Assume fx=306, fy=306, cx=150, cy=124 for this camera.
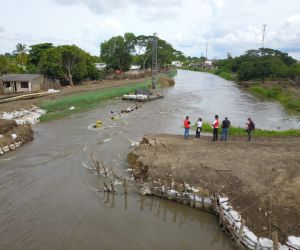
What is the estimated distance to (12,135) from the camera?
24516 mm

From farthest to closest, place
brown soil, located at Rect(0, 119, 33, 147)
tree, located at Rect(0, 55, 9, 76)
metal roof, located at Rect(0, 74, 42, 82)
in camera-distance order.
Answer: tree, located at Rect(0, 55, 9, 76) → metal roof, located at Rect(0, 74, 42, 82) → brown soil, located at Rect(0, 119, 33, 147)

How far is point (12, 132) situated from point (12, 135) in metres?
0.56

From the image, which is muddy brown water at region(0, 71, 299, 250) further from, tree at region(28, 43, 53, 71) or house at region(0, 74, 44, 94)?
tree at region(28, 43, 53, 71)

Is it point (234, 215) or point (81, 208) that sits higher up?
point (234, 215)

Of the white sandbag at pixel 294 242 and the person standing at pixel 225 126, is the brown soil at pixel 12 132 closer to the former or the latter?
the person standing at pixel 225 126

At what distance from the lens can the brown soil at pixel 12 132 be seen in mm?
23517

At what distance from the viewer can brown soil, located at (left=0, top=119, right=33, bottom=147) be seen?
926 inches

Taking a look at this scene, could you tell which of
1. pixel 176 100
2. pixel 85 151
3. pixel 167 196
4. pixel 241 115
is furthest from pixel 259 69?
pixel 167 196

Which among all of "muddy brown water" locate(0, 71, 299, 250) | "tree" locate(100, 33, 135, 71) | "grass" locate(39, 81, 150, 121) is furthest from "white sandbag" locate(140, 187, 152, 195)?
"tree" locate(100, 33, 135, 71)

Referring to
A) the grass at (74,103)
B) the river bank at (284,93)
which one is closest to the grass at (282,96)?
the river bank at (284,93)

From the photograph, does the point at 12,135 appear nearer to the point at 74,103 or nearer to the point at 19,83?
the point at 74,103

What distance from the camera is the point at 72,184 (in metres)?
17.7

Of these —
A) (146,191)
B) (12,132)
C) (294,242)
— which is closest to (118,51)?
(12,132)

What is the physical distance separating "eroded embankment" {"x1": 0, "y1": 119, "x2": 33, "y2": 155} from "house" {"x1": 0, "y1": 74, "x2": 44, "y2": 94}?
22.1m
